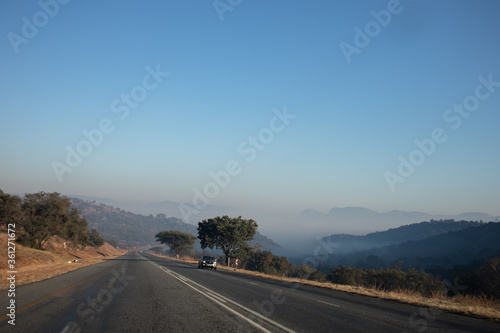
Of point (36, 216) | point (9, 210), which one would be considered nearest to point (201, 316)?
point (9, 210)

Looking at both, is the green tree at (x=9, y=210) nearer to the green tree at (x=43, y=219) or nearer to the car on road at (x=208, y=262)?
the green tree at (x=43, y=219)

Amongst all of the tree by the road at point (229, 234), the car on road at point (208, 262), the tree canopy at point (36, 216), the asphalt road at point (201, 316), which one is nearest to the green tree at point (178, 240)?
the tree by the road at point (229, 234)

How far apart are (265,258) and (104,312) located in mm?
80795

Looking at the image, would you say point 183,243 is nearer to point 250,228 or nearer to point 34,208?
point 250,228

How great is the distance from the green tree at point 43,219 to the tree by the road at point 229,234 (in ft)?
77.8

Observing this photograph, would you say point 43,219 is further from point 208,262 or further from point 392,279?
point 392,279

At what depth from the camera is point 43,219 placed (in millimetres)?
43375

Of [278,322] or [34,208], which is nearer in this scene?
[278,322]

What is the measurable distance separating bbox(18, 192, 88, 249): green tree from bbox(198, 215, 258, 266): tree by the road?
23701mm

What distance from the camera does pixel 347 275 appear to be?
66188 mm

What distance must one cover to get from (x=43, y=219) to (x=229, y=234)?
2960 cm

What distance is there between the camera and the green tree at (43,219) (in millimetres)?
41525

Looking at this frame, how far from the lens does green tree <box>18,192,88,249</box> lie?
41.5 meters

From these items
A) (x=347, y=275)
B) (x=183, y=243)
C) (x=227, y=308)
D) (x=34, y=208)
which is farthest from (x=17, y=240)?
(x=183, y=243)
